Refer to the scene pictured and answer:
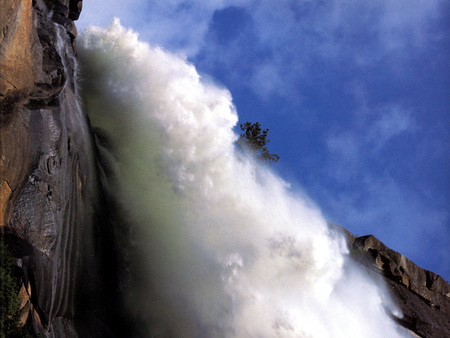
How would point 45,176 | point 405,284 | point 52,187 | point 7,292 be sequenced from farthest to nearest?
1. point 405,284
2. point 52,187
3. point 45,176
4. point 7,292

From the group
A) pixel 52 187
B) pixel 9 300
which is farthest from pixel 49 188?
pixel 9 300

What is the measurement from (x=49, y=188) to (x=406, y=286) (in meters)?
19.2

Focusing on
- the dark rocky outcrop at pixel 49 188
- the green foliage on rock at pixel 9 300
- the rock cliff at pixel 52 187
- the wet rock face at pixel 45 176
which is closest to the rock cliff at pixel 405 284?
the rock cliff at pixel 52 187

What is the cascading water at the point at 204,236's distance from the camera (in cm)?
1512

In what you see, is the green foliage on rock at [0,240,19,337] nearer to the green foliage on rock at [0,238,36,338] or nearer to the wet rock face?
→ the green foliage on rock at [0,238,36,338]

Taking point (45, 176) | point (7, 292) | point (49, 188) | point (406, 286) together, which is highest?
point (406, 286)

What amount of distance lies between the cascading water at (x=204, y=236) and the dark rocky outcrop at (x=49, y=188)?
2033 mm

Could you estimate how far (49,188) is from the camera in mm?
11836

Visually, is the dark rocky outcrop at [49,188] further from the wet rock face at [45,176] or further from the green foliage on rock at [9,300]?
the green foliage on rock at [9,300]

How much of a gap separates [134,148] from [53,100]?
5.06 meters

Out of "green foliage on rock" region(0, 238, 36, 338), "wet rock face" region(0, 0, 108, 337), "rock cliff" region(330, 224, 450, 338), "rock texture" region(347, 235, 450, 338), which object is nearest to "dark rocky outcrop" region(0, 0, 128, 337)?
"wet rock face" region(0, 0, 108, 337)

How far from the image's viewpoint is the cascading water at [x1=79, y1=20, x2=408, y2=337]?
15.1 m

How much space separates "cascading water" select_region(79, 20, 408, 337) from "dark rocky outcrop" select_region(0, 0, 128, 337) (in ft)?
6.67

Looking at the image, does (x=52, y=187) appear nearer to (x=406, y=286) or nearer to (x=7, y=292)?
(x=7, y=292)
